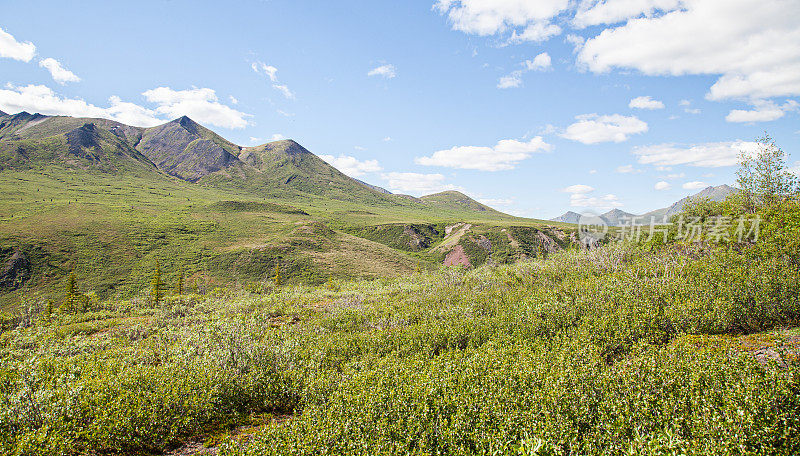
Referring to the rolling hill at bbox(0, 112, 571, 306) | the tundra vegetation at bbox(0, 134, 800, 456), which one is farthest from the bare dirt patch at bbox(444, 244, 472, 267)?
the tundra vegetation at bbox(0, 134, 800, 456)

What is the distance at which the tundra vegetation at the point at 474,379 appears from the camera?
9773 millimetres

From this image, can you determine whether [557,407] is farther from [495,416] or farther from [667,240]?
[667,240]

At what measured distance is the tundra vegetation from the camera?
977cm

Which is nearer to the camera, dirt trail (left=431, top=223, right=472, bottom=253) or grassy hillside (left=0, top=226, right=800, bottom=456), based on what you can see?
grassy hillside (left=0, top=226, right=800, bottom=456)

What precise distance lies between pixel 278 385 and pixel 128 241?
145917 mm

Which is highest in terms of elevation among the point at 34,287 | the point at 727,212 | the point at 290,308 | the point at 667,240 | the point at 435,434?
the point at 727,212

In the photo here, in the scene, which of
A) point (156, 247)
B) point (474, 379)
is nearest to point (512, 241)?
point (156, 247)

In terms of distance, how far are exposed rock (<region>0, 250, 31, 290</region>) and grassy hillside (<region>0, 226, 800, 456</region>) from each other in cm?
9798

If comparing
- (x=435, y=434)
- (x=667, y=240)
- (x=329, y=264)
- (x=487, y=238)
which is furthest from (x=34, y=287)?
(x=487, y=238)

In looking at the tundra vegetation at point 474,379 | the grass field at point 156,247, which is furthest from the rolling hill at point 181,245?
the tundra vegetation at point 474,379

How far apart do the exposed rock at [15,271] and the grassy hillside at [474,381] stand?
98.0m

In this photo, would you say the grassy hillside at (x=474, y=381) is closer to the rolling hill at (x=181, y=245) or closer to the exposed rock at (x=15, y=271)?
the rolling hill at (x=181, y=245)

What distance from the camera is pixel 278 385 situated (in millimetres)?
16453

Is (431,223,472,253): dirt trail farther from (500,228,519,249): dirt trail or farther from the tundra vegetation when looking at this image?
the tundra vegetation
